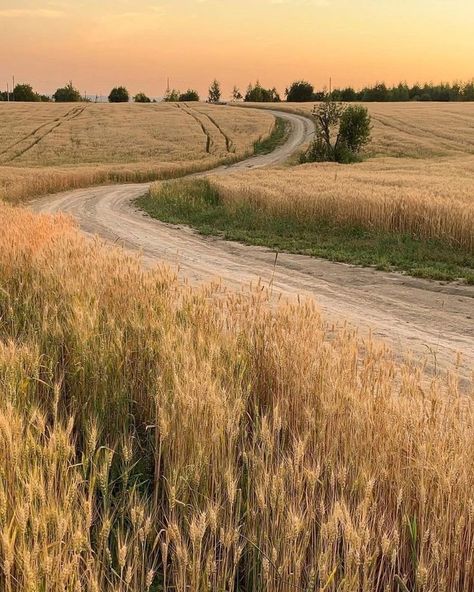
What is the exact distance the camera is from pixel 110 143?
54219mm

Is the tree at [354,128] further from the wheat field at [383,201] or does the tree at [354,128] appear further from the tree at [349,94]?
the tree at [349,94]

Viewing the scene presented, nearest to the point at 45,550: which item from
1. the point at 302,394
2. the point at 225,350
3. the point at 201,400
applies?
the point at 201,400

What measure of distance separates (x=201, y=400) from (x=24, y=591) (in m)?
1.23

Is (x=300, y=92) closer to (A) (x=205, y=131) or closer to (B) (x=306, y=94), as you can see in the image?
(B) (x=306, y=94)

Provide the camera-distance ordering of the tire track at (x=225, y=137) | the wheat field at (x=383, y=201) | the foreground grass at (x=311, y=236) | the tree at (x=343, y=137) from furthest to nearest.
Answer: the tire track at (x=225, y=137)
the tree at (x=343, y=137)
the wheat field at (x=383, y=201)
the foreground grass at (x=311, y=236)

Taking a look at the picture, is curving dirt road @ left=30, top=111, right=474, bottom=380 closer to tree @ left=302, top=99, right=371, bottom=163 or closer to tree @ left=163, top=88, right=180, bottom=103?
tree @ left=302, top=99, right=371, bottom=163

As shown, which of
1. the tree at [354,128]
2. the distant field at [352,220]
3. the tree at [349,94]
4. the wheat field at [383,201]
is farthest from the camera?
the tree at [349,94]

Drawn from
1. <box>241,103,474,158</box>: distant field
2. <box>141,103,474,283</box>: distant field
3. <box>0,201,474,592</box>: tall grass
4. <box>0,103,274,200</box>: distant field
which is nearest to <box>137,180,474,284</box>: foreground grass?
<box>141,103,474,283</box>: distant field

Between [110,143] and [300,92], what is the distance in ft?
294

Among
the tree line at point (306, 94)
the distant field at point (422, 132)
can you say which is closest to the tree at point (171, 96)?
the tree line at point (306, 94)

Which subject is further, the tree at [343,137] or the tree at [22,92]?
the tree at [22,92]

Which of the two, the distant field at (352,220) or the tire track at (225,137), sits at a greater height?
the tire track at (225,137)

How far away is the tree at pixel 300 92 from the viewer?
134 meters

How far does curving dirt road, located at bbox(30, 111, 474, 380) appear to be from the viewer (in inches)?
288
